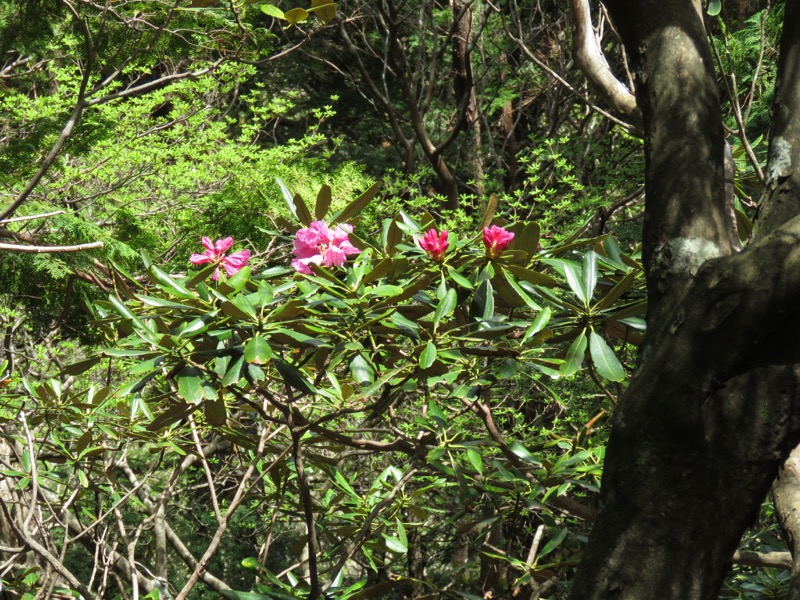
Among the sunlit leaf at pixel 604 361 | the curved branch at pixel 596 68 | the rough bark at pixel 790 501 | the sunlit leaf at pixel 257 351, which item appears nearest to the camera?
the rough bark at pixel 790 501

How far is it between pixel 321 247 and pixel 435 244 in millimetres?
252

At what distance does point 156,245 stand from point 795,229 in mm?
4466

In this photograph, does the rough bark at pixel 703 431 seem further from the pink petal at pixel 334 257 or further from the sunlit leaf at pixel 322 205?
the sunlit leaf at pixel 322 205

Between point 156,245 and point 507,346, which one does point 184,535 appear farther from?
point 507,346

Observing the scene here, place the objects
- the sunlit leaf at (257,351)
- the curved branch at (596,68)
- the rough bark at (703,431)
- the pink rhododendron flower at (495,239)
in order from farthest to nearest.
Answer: the curved branch at (596,68)
the pink rhododendron flower at (495,239)
the sunlit leaf at (257,351)
the rough bark at (703,431)

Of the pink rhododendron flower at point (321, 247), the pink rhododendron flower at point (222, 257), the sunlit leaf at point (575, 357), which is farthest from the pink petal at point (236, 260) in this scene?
the sunlit leaf at point (575, 357)

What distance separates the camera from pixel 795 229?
122 cm

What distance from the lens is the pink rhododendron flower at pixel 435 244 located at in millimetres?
1892

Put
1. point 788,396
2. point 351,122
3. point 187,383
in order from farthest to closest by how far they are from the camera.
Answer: point 351,122
point 187,383
point 788,396

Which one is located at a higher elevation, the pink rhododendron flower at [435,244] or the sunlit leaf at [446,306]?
the pink rhododendron flower at [435,244]

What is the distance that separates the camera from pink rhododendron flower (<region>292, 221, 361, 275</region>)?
1889 millimetres

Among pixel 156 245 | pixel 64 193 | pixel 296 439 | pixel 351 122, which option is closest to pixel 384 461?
pixel 156 245

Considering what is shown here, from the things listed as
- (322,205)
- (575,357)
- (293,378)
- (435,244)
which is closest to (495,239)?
(435,244)

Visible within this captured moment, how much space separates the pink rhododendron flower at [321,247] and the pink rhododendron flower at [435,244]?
168 millimetres
